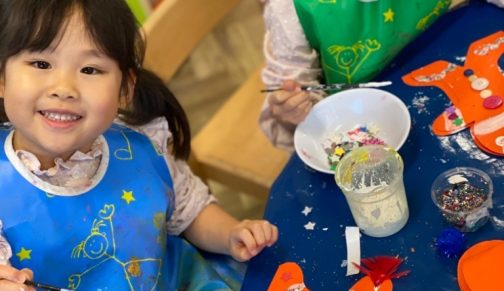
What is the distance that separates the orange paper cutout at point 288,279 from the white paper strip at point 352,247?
70 millimetres

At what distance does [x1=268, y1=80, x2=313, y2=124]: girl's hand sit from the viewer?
3.77 ft

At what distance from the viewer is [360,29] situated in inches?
46.2

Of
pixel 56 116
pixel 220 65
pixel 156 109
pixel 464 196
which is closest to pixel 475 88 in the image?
pixel 464 196

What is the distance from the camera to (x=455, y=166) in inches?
39.8

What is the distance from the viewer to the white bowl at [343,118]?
1.14 m

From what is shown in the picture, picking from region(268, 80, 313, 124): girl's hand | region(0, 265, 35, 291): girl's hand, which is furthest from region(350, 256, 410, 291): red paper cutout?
region(0, 265, 35, 291): girl's hand

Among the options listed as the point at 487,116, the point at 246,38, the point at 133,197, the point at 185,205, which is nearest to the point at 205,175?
the point at 185,205

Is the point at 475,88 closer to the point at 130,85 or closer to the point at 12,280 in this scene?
the point at 130,85

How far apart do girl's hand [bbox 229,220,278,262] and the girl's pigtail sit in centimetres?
25

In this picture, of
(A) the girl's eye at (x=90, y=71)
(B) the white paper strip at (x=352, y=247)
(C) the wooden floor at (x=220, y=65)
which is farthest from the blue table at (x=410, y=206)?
(C) the wooden floor at (x=220, y=65)

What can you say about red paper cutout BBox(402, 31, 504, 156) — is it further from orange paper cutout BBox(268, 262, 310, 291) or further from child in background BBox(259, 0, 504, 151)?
orange paper cutout BBox(268, 262, 310, 291)

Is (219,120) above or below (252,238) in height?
below

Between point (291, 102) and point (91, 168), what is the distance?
346 millimetres

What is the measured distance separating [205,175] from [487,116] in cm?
77
